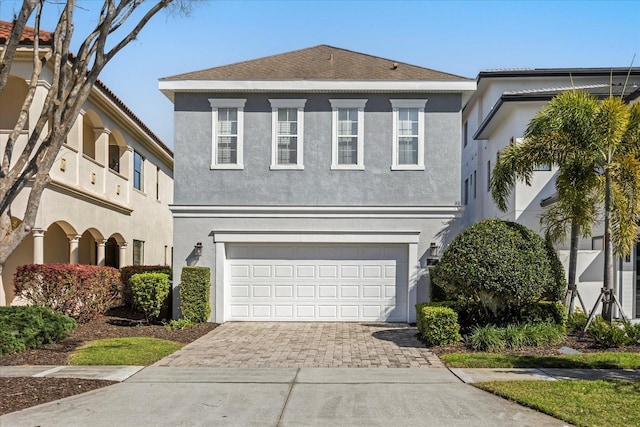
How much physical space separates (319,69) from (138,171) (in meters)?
11.4

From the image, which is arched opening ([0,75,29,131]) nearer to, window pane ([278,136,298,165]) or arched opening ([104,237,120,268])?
arched opening ([104,237,120,268])

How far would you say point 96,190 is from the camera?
18.2 metres

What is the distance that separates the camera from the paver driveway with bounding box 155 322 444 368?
374 inches

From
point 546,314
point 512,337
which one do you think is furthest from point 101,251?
point 546,314

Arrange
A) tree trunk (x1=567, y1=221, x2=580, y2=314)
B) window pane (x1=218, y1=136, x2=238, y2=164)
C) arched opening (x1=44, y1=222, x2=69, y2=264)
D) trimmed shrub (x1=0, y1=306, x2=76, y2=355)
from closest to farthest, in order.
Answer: trimmed shrub (x1=0, y1=306, x2=76, y2=355) → tree trunk (x1=567, y1=221, x2=580, y2=314) → window pane (x1=218, y1=136, x2=238, y2=164) → arched opening (x1=44, y1=222, x2=69, y2=264)

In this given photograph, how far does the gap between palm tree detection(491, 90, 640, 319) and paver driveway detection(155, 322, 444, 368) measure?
420 cm

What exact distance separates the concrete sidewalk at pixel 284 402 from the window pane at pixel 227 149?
6990mm

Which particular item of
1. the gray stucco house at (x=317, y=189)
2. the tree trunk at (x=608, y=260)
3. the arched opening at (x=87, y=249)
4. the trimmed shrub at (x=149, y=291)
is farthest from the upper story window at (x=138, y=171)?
the tree trunk at (x=608, y=260)

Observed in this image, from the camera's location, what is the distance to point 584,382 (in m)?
7.80

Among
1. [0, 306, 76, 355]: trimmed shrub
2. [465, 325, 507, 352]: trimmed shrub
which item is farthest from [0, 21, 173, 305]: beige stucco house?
[465, 325, 507, 352]: trimmed shrub

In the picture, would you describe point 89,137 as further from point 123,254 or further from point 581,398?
point 581,398

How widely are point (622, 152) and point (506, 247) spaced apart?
3.50 meters

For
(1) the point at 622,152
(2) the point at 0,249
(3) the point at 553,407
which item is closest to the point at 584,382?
(3) the point at 553,407

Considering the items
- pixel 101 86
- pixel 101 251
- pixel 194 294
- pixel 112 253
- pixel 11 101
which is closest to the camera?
pixel 194 294
